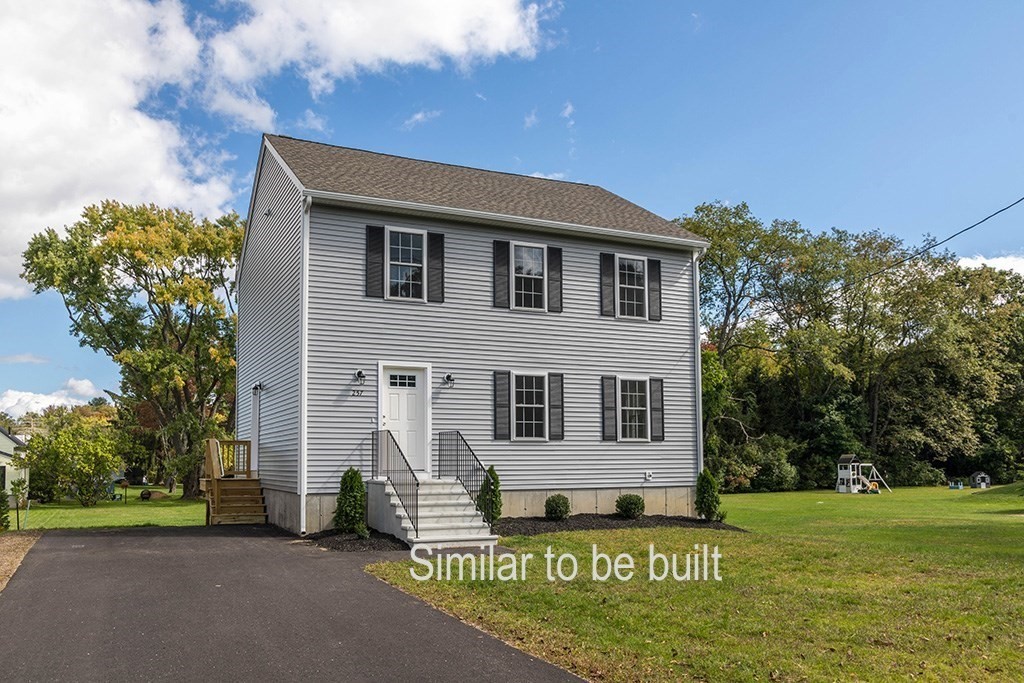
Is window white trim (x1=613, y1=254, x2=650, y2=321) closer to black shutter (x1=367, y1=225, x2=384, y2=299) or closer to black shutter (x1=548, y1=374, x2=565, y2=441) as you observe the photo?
black shutter (x1=548, y1=374, x2=565, y2=441)

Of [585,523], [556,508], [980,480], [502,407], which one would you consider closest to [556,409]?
[502,407]

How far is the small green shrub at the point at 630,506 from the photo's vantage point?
56.0 feet

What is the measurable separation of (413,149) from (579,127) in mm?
6554

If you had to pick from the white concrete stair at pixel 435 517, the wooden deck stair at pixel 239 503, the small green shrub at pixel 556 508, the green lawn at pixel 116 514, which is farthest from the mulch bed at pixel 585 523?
the green lawn at pixel 116 514

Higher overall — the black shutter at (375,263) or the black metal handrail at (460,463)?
the black shutter at (375,263)

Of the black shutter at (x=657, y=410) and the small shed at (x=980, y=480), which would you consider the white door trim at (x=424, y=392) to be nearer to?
the black shutter at (x=657, y=410)

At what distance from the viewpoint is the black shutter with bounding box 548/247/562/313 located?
57.8 feet

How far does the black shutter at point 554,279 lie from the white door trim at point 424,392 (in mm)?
3072

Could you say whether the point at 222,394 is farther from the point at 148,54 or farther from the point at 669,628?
the point at 669,628

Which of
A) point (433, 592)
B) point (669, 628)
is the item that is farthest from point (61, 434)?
point (669, 628)

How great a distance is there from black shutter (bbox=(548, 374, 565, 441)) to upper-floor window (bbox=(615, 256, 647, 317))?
2.27 metres

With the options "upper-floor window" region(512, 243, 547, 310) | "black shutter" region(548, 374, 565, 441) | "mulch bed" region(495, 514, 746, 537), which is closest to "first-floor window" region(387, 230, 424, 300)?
"upper-floor window" region(512, 243, 547, 310)

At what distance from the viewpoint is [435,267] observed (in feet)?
54.2

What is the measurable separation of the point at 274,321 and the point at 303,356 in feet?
10.5
